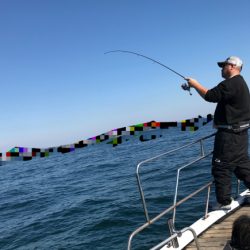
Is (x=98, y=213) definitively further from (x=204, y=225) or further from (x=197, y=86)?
(x=197, y=86)

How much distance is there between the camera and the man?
14.8ft

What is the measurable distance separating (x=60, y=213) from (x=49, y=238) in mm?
2860

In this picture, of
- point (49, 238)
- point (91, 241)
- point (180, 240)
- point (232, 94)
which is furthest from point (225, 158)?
point (49, 238)

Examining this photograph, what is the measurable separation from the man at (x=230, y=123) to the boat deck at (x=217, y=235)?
1.30 ft

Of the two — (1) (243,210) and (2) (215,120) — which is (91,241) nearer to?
(1) (243,210)

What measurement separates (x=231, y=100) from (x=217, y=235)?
1852mm

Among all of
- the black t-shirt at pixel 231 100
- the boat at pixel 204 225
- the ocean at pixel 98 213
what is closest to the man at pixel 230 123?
the black t-shirt at pixel 231 100

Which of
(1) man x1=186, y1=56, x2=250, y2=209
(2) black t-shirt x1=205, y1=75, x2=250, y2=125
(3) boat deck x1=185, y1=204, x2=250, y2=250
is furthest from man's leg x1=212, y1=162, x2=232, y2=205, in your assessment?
(2) black t-shirt x1=205, y1=75, x2=250, y2=125

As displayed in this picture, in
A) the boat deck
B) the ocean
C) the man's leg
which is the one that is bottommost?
the ocean

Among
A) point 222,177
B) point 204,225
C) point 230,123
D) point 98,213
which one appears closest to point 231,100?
point 230,123

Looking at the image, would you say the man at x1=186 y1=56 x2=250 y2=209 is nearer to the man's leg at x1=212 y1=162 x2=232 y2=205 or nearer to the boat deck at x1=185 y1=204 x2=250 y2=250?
the man's leg at x1=212 y1=162 x2=232 y2=205

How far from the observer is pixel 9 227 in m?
12.5

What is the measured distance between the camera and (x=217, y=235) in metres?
4.64

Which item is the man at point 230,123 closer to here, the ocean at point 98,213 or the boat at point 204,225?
the boat at point 204,225
